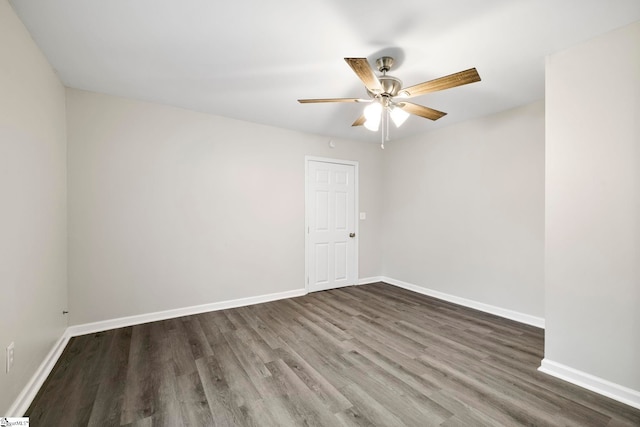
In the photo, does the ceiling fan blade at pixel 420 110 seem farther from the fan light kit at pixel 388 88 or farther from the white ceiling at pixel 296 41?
the white ceiling at pixel 296 41

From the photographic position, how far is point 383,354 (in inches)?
95.6

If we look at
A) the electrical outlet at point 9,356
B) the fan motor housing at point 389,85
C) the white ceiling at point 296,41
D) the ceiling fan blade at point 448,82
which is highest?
the white ceiling at point 296,41

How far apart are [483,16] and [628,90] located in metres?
1.13

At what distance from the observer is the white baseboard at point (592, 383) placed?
5.89 ft

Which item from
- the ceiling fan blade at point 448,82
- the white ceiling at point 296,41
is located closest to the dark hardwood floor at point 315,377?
the ceiling fan blade at point 448,82

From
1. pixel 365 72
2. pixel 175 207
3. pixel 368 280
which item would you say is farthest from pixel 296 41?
pixel 368 280

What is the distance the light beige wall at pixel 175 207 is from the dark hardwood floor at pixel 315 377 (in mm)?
477

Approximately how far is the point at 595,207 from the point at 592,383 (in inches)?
49.8

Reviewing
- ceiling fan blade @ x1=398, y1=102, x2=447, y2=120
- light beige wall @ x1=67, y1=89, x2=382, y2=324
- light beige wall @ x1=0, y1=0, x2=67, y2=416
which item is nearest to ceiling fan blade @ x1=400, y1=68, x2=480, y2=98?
ceiling fan blade @ x1=398, y1=102, x2=447, y2=120

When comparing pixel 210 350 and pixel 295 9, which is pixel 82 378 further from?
pixel 295 9

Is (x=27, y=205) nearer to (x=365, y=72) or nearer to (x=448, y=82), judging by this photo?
(x=365, y=72)

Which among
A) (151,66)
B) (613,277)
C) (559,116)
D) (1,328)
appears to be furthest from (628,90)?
(1,328)

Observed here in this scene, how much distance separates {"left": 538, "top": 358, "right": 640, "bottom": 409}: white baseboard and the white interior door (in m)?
2.84

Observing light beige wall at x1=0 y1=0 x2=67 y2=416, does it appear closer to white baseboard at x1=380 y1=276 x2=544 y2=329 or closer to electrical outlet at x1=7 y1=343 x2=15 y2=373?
electrical outlet at x1=7 y1=343 x2=15 y2=373
